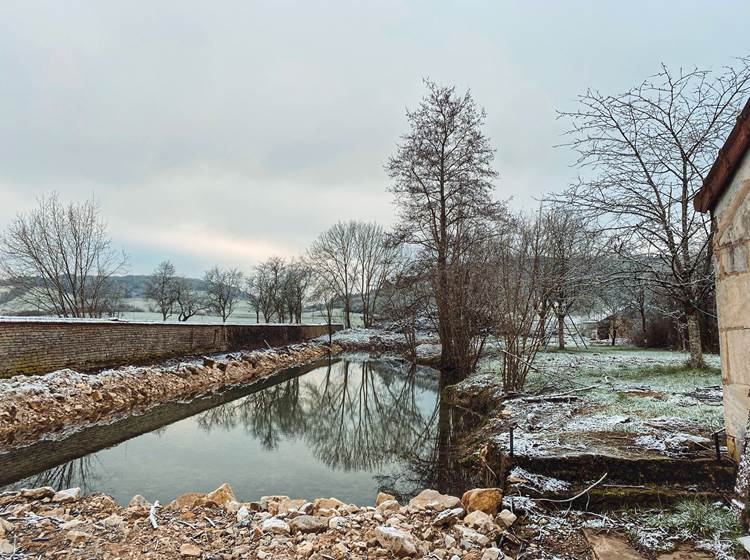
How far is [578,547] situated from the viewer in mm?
2953

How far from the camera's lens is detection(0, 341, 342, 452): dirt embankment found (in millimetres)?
7945

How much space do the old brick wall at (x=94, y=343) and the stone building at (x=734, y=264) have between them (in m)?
12.4

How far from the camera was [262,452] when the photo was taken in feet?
23.8

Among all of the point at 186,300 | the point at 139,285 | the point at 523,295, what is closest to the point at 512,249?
the point at 523,295

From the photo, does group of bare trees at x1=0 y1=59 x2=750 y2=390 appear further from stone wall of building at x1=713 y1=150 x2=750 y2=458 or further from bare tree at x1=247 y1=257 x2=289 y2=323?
bare tree at x1=247 y1=257 x2=289 y2=323

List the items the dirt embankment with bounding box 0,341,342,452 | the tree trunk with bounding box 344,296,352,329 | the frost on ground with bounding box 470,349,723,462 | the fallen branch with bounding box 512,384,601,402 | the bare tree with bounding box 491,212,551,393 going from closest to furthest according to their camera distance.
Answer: the frost on ground with bounding box 470,349,723,462, the fallen branch with bounding box 512,384,601,402, the dirt embankment with bounding box 0,341,342,452, the bare tree with bounding box 491,212,551,393, the tree trunk with bounding box 344,296,352,329

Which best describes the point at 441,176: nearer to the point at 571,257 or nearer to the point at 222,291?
the point at 571,257

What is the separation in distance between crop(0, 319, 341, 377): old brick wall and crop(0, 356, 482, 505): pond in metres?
3.07

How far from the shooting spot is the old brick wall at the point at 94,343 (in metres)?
9.85

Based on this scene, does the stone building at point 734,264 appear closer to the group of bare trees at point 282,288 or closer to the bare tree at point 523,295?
the bare tree at point 523,295

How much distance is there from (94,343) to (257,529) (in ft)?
36.7

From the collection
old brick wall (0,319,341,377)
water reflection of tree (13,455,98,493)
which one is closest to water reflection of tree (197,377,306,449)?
water reflection of tree (13,455,98,493)

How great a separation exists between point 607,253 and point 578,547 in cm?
695

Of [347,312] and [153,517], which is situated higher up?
[347,312]
